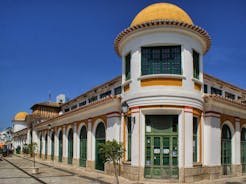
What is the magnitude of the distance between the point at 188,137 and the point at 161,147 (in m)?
1.44

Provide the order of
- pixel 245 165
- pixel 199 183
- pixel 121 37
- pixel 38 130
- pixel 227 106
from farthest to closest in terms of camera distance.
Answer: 1. pixel 38 130
2. pixel 245 165
3. pixel 227 106
4. pixel 121 37
5. pixel 199 183

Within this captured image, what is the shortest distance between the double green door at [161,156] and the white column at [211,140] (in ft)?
7.42

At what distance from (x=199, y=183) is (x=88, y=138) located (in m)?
9.64

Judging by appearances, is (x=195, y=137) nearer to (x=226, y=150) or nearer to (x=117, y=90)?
(x=226, y=150)

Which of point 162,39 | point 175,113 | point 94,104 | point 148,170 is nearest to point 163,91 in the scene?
point 175,113

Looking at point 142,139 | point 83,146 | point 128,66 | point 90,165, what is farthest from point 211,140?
point 83,146

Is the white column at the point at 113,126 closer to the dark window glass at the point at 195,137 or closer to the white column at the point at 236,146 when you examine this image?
the dark window glass at the point at 195,137

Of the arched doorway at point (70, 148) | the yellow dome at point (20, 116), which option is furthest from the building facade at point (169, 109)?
the yellow dome at point (20, 116)

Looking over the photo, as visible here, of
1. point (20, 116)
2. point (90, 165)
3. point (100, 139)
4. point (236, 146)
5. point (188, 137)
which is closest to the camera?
point (188, 137)

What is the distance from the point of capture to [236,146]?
20.0 meters

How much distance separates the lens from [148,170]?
1584 centimetres

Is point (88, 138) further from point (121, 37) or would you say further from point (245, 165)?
point (245, 165)

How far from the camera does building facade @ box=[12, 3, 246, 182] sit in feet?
51.9

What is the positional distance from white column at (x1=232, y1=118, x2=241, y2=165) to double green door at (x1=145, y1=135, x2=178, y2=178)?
584 centimetres
